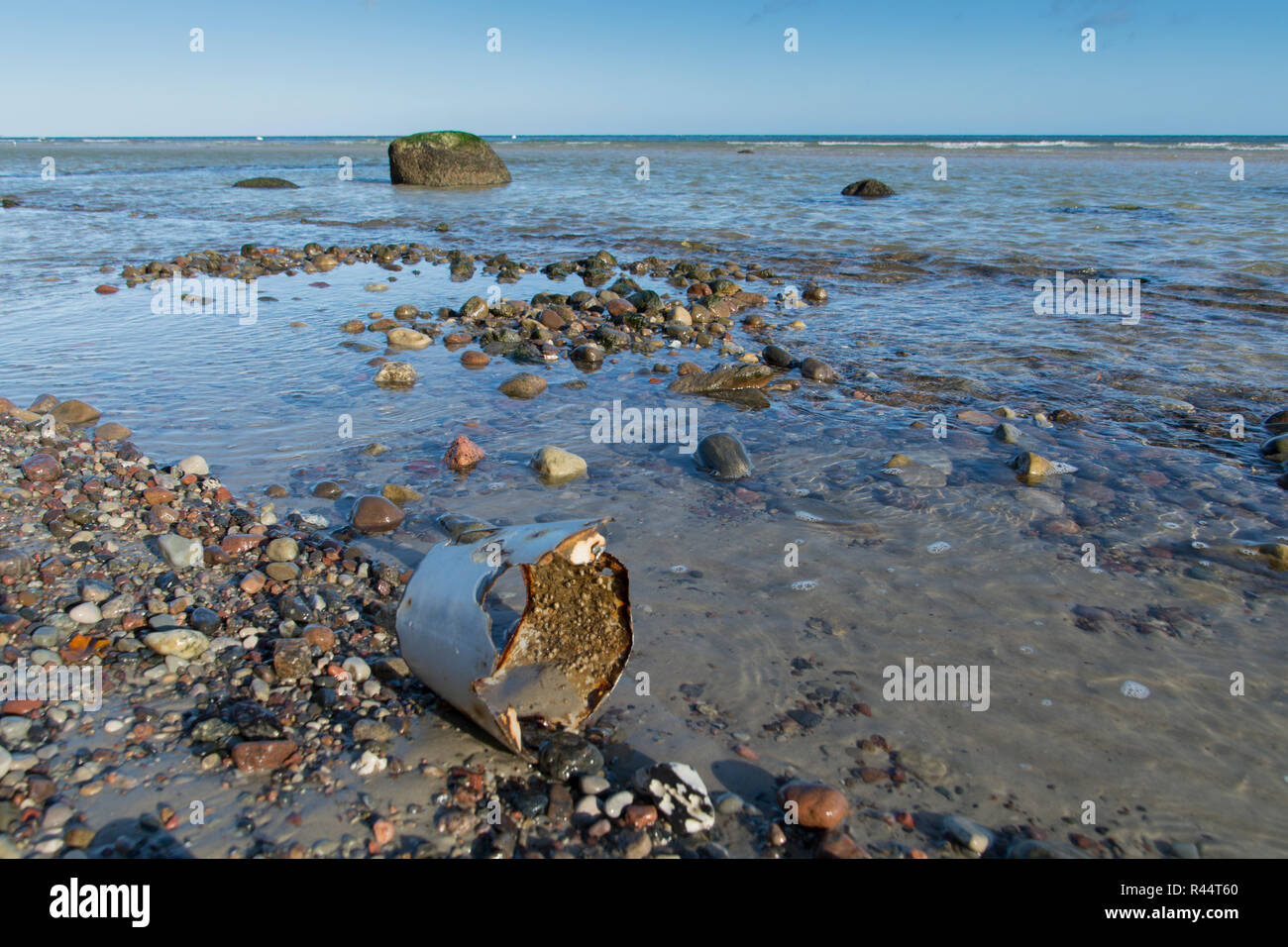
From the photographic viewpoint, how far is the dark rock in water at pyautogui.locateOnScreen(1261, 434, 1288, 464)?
5.22m

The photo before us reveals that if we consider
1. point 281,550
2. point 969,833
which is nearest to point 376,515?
point 281,550

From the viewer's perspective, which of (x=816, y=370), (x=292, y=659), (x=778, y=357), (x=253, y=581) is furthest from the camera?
(x=778, y=357)

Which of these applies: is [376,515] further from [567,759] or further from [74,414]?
[74,414]

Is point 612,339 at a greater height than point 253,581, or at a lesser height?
greater

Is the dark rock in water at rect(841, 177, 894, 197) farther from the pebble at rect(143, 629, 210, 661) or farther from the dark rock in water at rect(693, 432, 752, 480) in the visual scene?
the pebble at rect(143, 629, 210, 661)

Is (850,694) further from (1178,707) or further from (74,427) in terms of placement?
(74,427)

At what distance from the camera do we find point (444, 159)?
27797mm

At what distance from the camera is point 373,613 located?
11.6 feet

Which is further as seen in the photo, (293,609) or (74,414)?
(74,414)

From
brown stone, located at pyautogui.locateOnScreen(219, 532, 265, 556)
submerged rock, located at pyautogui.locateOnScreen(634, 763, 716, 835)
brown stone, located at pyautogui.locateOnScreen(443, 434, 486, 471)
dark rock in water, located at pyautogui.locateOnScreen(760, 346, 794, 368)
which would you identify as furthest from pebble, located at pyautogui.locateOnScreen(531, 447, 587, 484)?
dark rock in water, located at pyautogui.locateOnScreen(760, 346, 794, 368)

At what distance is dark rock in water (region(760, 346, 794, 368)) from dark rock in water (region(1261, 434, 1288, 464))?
3697 millimetres

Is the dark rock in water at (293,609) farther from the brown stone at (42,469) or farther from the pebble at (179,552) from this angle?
the brown stone at (42,469)

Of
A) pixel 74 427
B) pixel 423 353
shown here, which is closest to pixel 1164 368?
pixel 423 353

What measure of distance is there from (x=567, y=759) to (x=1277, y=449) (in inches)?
214
